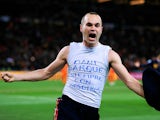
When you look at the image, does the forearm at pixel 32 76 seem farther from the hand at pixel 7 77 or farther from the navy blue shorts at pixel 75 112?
the navy blue shorts at pixel 75 112

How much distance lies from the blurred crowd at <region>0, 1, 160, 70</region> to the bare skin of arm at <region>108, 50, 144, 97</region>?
77.4 ft

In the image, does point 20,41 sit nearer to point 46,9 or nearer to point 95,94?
point 46,9

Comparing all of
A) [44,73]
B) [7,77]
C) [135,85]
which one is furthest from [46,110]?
[135,85]

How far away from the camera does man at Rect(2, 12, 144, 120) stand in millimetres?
4914

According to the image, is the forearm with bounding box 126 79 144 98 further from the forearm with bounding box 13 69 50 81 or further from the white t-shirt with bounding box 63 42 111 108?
the forearm with bounding box 13 69 50 81

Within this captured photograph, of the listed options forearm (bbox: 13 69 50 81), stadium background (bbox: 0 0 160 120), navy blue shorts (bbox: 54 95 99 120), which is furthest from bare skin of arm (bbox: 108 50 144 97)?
stadium background (bbox: 0 0 160 120)

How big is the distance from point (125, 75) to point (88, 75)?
415 mm

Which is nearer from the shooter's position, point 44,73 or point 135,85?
point 135,85

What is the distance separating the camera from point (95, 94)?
4988mm

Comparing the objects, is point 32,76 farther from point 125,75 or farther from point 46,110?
point 46,110

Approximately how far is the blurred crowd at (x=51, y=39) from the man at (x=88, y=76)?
77.4ft

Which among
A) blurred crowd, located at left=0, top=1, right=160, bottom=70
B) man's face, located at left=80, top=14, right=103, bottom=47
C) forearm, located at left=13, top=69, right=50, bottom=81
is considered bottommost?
blurred crowd, located at left=0, top=1, right=160, bottom=70

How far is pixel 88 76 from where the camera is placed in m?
4.96

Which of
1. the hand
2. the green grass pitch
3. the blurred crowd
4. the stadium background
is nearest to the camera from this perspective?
the hand
